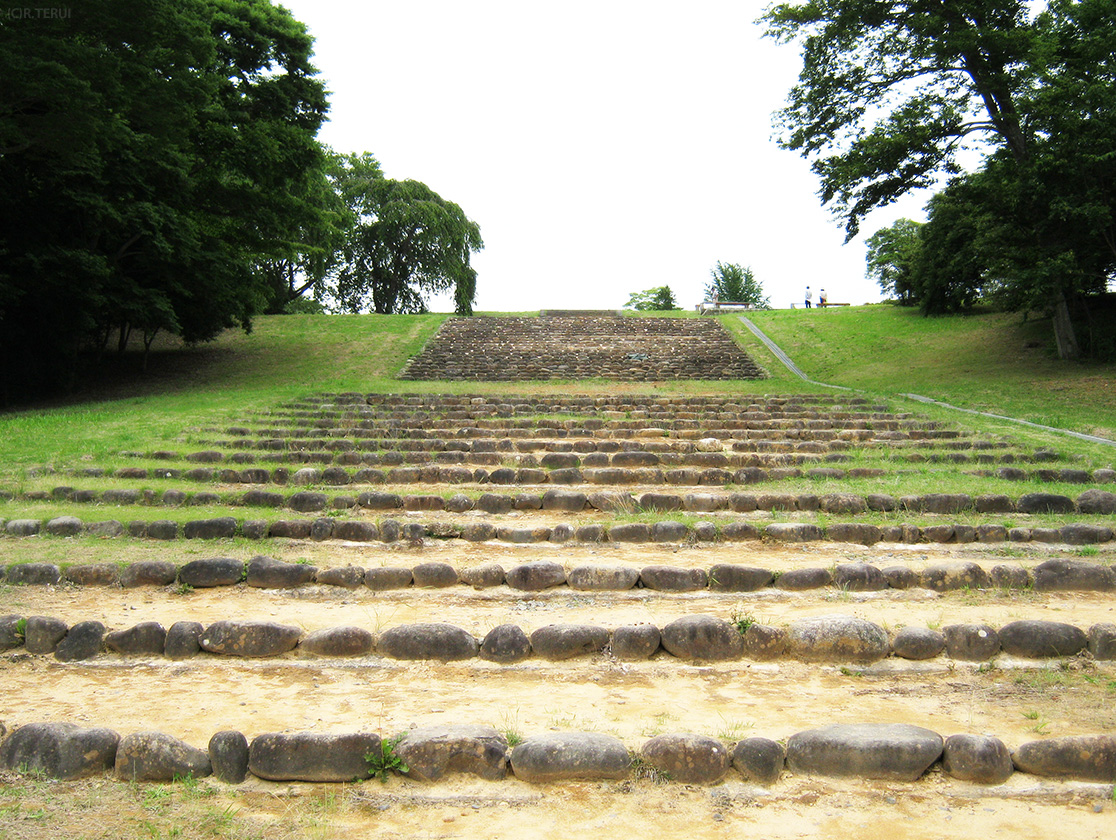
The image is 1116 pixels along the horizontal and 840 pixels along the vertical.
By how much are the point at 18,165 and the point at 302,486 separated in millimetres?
12348

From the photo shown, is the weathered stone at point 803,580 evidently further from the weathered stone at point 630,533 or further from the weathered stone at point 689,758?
the weathered stone at point 689,758

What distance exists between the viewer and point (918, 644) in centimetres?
487

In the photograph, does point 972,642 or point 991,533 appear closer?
point 972,642

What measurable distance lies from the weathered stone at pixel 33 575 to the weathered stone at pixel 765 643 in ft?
18.8

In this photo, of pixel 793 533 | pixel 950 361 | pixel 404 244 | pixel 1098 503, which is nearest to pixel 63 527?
pixel 793 533

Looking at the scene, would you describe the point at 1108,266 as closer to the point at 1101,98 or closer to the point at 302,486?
the point at 1101,98

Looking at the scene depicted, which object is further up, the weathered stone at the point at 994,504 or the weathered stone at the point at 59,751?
the weathered stone at the point at 994,504

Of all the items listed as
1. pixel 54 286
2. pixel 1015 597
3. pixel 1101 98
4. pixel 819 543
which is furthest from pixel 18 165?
pixel 1101 98

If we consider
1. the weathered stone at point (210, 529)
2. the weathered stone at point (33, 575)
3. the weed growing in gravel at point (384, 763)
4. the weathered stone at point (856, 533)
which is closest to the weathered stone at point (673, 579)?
the weathered stone at point (856, 533)

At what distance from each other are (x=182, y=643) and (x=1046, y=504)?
8.69m

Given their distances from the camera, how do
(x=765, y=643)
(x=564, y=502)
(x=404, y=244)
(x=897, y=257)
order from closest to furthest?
1. (x=765, y=643)
2. (x=564, y=502)
3. (x=897, y=257)
4. (x=404, y=244)

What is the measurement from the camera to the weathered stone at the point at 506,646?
4.88 metres

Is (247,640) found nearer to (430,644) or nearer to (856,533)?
(430,644)

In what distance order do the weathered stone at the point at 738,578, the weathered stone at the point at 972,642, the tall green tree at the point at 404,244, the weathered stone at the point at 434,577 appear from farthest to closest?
the tall green tree at the point at 404,244
the weathered stone at the point at 434,577
the weathered stone at the point at 738,578
the weathered stone at the point at 972,642
